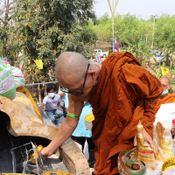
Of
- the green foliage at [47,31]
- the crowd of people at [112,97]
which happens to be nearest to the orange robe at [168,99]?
the crowd of people at [112,97]

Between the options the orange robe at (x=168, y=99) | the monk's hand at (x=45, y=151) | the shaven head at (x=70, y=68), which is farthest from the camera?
the orange robe at (x=168, y=99)

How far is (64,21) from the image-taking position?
43.2 ft

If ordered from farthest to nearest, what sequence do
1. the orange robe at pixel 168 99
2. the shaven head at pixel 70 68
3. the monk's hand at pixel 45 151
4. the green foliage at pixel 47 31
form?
the green foliage at pixel 47 31 → the orange robe at pixel 168 99 → the monk's hand at pixel 45 151 → the shaven head at pixel 70 68

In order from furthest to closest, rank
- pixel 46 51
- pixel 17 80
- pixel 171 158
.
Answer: pixel 46 51
pixel 17 80
pixel 171 158

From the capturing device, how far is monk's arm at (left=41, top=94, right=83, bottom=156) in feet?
7.64

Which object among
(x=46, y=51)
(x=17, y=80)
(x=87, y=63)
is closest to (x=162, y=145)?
(x=87, y=63)

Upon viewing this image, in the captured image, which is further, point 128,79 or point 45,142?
point 45,142

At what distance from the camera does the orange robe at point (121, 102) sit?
7.25ft

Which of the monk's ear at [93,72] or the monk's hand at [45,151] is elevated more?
the monk's ear at [93,72]

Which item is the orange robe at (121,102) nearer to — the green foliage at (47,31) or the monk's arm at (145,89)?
the monk's arm at (145,89)

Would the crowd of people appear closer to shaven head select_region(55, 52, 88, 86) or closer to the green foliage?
shaven head select_region(55, 52, 88, 86)

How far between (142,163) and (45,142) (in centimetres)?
77

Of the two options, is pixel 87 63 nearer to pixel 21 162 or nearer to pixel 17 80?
pixel 21 162

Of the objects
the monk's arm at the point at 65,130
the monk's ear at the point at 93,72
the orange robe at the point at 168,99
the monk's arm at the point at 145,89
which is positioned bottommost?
the monk's arm at the point at 65,130
